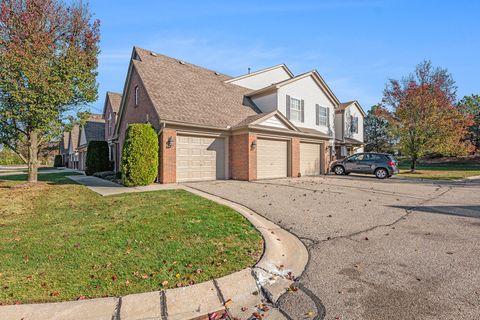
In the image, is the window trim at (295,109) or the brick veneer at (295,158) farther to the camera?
the window trim at (295,109)

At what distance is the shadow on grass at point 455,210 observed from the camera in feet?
22.1

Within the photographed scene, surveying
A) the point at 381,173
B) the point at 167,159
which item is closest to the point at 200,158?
the point at 167,159

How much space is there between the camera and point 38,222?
588 cm

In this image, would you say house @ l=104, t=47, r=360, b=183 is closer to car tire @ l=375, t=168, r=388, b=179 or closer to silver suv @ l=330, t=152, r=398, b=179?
silver suv @ l=330, t=152, r=398, b=179

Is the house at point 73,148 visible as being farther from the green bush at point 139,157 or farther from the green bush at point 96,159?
the green bush at point 139,157

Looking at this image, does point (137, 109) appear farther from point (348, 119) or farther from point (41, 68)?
point (348, 119)

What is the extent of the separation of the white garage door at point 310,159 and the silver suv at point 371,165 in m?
1.79

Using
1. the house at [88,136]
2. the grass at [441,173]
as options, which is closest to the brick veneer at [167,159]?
the grass at [441,173]

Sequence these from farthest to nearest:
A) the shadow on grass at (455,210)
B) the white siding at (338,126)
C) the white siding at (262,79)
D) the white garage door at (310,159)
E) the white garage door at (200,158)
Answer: the white siding at (338,126) < the white siding at (262,79) < the white garage door at (310,159) < the white garage door at (200,158) < the shadow on grass at (455,210)

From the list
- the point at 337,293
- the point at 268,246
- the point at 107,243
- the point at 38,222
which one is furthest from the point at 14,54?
the point at 337,293

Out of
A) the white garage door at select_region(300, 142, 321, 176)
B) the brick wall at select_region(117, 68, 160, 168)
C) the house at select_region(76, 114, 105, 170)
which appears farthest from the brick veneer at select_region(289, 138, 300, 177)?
the house at select_region(76, 114, 105, 170)

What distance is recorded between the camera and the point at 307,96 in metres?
20.4

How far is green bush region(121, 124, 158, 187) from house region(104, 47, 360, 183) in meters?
0.54

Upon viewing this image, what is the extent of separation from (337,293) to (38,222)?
6392 millimetres
